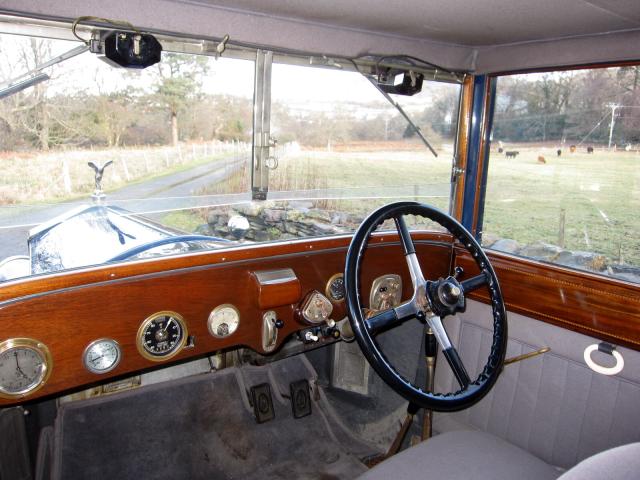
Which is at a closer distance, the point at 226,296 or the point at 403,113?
the point at 226,296

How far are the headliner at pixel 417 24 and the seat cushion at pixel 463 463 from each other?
1679mm

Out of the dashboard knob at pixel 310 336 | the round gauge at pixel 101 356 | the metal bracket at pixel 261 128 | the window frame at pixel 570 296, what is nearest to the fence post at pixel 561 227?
the window frame at pixel 570 296

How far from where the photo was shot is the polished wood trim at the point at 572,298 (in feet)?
6.49

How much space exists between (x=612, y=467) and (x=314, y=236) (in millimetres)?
1649

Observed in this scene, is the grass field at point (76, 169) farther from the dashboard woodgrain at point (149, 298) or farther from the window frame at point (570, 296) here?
the window frame at point (570, 296)

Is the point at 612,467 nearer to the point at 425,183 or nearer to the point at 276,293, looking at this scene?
the point at 276,293

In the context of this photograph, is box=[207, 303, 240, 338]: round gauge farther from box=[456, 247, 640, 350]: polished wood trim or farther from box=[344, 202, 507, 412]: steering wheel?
box=[456, 247, 640, 350]: polished wood trim

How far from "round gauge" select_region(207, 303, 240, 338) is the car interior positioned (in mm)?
10

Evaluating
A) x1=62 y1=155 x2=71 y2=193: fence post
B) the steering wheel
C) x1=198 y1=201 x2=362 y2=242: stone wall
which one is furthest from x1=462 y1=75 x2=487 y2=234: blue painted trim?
x1=62 y1=155 x2=71 y2=193: fence post

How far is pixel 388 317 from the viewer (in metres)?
1.83

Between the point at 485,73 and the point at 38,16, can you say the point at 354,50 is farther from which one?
the point at 38,16

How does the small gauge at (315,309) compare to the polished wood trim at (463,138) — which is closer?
the small gauge at (315,309)

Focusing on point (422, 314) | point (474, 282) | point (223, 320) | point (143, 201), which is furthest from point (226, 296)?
point (474, 282)

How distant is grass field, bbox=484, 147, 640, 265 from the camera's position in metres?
2.27
